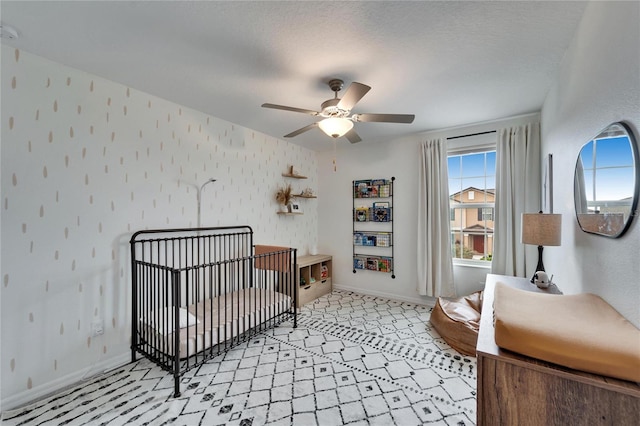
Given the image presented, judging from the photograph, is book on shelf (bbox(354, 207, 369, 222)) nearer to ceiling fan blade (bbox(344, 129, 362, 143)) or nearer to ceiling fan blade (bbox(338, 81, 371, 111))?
ceiling fan blade (bbox(344, 129, 362, 143))

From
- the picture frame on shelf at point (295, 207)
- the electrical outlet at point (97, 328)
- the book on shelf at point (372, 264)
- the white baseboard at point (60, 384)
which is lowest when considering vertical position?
the white baseboard at point (60, 384)

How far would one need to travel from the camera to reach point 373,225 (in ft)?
14.4

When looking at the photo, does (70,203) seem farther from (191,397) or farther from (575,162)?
(575,162)

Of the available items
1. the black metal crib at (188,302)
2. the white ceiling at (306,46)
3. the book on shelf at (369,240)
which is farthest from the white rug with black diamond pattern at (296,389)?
the white ceiling at (306,46)

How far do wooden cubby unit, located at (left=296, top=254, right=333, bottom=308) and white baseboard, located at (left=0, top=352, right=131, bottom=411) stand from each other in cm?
210

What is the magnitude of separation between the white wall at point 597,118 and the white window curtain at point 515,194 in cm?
100

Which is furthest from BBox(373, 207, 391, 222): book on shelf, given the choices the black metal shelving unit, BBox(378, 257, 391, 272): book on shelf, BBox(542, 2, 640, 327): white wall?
BBox(542, 2, 640, 327): white wall

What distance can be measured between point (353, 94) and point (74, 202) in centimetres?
238

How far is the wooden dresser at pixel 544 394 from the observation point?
2.56 feet

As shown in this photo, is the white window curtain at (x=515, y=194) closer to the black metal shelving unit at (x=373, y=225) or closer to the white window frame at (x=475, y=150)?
the white window frame at (x=475, y=150)

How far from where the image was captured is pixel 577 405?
2.74 ft

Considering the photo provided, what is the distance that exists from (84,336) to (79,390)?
39 centimetres

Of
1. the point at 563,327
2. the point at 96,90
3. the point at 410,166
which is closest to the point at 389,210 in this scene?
the point at 410,166

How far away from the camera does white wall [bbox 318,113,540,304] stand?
3646 mm
